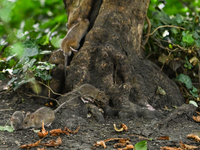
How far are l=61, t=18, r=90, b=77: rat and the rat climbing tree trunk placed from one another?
20 cm

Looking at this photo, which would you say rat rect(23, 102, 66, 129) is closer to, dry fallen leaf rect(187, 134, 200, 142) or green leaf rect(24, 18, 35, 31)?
dry fallen leaf rect(187, 134, 200, 142)

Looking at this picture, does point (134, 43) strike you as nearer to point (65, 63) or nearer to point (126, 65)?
point (126, 65)

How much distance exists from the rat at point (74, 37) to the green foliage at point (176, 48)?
4.58ft

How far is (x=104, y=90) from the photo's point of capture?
11.4 ft

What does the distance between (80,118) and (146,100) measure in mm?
1159

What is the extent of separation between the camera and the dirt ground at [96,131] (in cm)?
233

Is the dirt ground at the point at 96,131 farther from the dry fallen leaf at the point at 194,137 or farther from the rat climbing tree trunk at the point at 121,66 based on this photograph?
the rat climbing tree trunk at the point at 121,66

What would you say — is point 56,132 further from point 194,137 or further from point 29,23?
point 29,23

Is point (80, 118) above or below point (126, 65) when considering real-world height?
below

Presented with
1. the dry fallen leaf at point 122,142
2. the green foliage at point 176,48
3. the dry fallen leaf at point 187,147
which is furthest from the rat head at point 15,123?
the green foliage at point 176,48

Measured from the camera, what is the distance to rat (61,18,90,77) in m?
3.86

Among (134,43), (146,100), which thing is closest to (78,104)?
(146,100)

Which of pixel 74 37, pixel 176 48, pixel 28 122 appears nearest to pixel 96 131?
pixel 28 122

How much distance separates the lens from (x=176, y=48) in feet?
14.5
